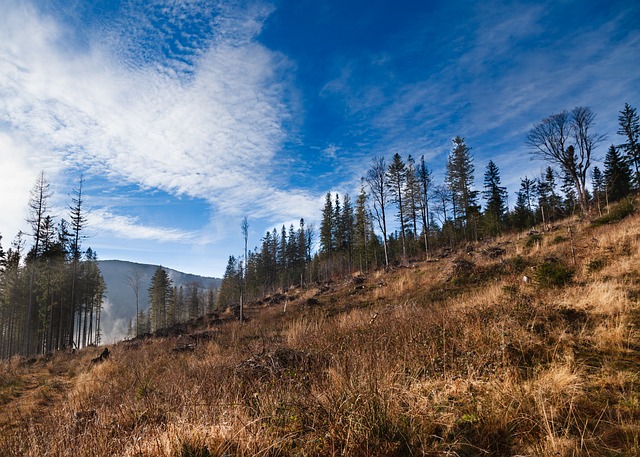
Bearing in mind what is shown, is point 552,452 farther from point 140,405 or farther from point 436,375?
point 140,405

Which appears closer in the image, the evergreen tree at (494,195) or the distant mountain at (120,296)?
the evergreen tree at (494,195)

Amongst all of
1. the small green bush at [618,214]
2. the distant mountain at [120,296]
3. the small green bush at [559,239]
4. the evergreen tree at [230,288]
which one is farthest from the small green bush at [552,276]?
the distant mountain at [120,296]

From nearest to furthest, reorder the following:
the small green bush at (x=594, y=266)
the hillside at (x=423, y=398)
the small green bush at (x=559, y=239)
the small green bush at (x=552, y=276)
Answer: the hillside at (x=423, y=398), the small green bush at (x=552, y=276), the small green bush at (x=594, y=266), the small green bush at (x=559, y=239)

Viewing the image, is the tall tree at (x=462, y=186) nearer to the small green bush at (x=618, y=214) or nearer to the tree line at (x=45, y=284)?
the small green bush at (x=618, y=214)

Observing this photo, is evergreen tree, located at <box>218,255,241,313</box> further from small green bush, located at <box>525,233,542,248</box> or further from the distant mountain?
small green bush, located at <box>525,233,542,248</box>

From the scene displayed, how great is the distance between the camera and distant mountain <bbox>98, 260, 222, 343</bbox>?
9094 centimetres

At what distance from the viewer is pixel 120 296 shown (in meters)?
126

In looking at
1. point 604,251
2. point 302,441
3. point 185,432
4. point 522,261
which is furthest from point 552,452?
point 522,261

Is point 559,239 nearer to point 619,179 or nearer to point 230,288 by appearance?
point 619,179

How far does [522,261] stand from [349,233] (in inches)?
1358

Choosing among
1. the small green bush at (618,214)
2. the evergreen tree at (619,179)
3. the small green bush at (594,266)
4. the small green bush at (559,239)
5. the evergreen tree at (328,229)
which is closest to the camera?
the small green bush at (594,266)

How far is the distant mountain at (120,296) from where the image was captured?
9094cm

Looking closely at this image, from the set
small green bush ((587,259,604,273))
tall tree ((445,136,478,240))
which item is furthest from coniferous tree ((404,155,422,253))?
small green bush ((587,259,604,273))

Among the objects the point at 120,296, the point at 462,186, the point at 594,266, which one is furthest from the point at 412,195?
the point at 120,296
